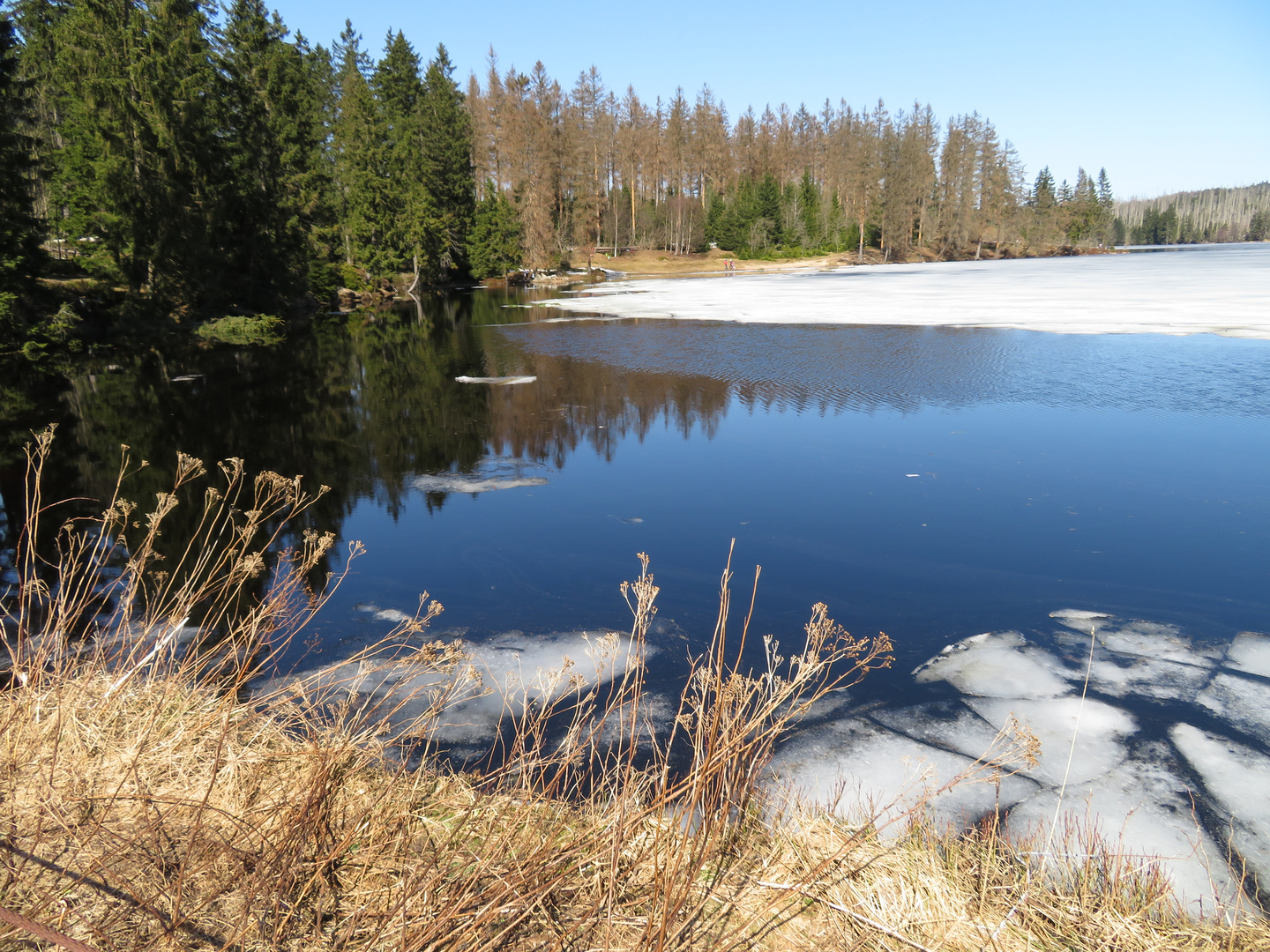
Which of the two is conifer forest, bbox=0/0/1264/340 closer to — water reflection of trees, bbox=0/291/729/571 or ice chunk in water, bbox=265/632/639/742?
water reflection of trees, bbox=0/291/729/571

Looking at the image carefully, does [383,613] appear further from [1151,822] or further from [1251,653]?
[1251,653]

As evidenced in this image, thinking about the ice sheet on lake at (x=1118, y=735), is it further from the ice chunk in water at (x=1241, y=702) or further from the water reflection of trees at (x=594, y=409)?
the water reflection of trees at (x=594, y=409)

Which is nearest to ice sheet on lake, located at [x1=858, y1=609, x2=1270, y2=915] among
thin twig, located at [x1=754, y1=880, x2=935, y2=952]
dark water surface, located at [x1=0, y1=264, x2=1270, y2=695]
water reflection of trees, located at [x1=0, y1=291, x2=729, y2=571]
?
dark water surface, located at [x1=0, y1=264, x2=1270, y2=695]

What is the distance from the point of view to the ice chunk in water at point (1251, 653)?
14.8 ft

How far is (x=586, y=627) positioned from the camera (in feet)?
17.2

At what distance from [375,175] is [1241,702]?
135 ft

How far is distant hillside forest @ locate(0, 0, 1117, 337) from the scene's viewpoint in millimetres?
21688

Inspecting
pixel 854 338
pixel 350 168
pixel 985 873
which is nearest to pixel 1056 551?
pixel 985 873

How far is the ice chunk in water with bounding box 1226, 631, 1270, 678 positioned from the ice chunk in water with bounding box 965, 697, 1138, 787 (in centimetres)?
112

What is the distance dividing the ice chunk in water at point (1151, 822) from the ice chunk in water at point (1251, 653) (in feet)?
4.69

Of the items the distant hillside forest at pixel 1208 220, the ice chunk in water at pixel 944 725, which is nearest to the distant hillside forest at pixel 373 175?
the ice chunk in water at pixel 944 725

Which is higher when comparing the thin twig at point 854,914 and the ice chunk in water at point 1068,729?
the thin twig at point 854,914

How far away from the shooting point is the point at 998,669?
4.59 meters

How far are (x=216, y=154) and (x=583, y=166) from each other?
139 feet
